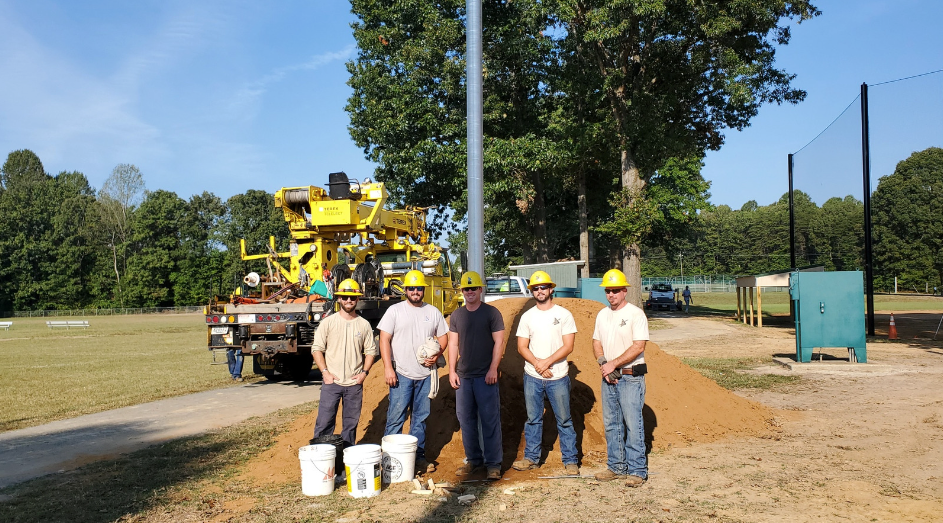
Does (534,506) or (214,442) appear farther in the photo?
(214,442)

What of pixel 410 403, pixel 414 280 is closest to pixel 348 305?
pixel 414 280

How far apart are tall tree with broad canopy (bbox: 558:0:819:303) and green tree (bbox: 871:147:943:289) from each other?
141 feet

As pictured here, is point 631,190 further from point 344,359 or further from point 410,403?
point 344,359

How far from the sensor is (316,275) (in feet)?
46.7

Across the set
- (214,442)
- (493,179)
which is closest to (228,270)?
(493,179)

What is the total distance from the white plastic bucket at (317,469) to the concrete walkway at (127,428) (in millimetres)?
3293

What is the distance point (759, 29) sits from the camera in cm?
2325

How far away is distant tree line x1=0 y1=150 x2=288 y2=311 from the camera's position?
7762cm

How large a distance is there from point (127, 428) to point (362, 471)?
5714mm

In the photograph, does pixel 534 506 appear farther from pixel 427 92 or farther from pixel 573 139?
pixel 427 92

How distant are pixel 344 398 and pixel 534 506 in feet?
6.97

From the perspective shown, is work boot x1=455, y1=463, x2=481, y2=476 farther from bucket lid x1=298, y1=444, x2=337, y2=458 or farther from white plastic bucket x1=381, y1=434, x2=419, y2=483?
bucket lid x1=298, y1=444, x2=337, y2=458

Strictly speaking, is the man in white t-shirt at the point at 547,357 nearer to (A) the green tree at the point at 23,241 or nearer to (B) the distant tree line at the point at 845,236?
(B) the distant tree line at the point at 845,236

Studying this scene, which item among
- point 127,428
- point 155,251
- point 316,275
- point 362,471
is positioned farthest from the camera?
point 155,251
